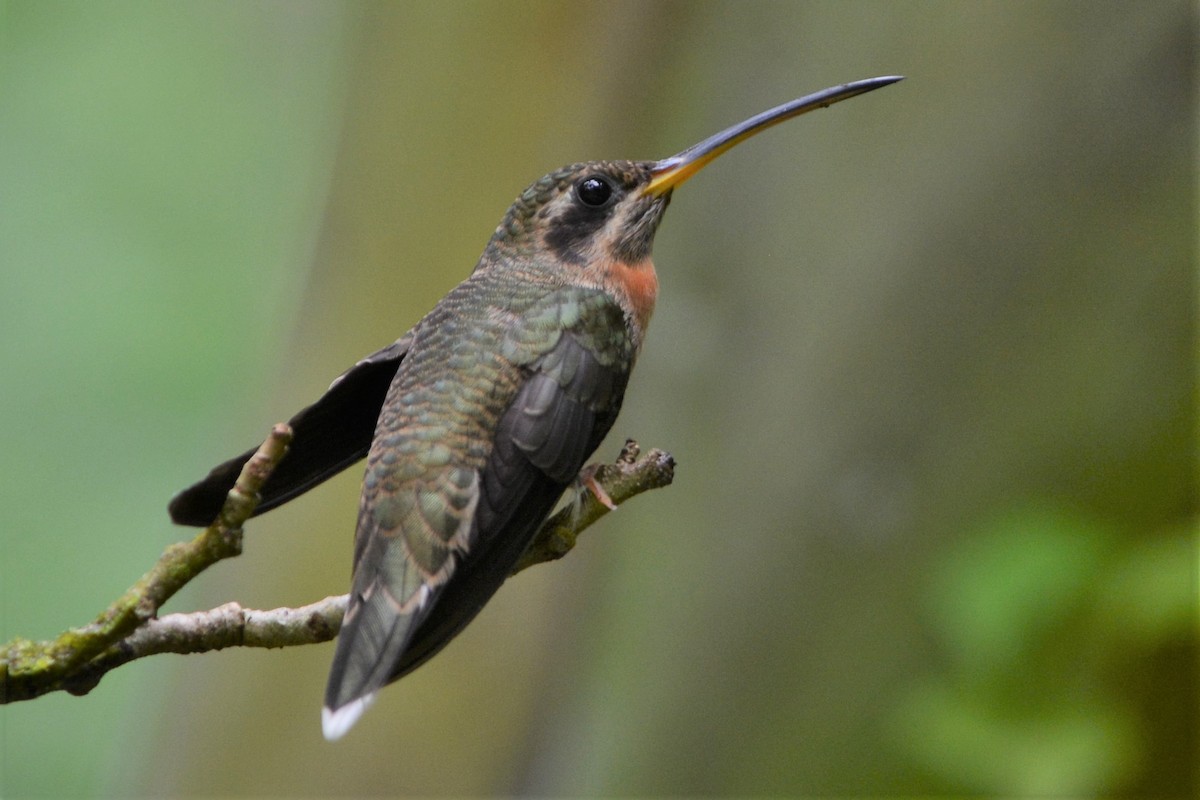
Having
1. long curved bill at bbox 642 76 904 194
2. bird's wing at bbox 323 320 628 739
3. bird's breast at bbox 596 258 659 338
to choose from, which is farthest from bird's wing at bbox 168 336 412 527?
long curved bill at bbox 642 76 904 194

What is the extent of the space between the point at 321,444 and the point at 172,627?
43 centimetres

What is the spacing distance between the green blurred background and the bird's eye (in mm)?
1251

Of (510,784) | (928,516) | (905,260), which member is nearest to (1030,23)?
(905,260)

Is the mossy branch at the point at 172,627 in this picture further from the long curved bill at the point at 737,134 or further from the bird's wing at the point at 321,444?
the long curved bill at the point at 737,134

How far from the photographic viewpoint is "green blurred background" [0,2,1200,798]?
2939 millimetres

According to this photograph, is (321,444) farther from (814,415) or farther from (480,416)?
(814,415)

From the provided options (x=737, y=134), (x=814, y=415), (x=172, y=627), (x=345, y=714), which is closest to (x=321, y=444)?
(x=172, y=627)

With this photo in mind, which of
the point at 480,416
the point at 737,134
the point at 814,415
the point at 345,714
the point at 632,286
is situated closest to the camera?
the point at 345,714

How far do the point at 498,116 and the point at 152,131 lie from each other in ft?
12.8

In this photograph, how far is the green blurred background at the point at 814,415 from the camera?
2.94m

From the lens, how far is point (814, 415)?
10.8 ft

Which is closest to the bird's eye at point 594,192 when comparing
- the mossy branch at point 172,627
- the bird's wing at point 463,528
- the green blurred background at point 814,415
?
the bird's wing at point 463,528

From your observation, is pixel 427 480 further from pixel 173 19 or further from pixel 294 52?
pixel 173 19

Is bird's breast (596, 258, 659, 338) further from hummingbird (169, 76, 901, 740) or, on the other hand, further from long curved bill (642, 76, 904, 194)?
long curved bill (642, 76, 904, 194)
